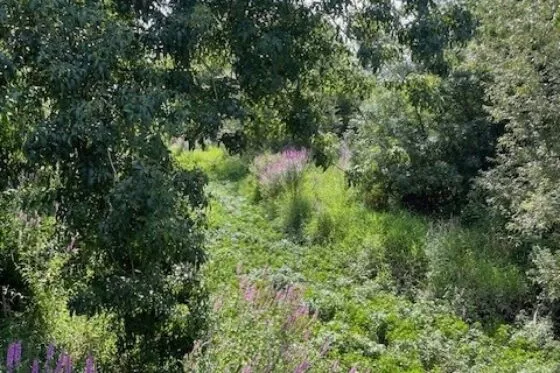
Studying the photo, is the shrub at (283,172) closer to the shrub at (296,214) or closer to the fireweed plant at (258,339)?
the shrub at (296,214)

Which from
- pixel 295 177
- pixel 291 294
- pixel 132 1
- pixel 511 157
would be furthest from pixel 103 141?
pixel 295 177

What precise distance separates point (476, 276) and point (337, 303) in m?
2.03

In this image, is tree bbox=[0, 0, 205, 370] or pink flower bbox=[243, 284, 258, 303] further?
pink flower bbox=[243, 284, 258, 303]

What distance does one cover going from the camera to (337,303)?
6812mm

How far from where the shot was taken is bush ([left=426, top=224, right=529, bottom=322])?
7.23 metres

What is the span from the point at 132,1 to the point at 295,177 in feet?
25.2

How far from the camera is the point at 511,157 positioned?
833 centimetres

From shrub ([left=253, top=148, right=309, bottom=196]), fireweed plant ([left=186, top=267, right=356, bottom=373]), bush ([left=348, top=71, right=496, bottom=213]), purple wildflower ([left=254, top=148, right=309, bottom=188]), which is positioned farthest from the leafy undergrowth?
bush ([left=348, top=71, right=496, bottom=213])

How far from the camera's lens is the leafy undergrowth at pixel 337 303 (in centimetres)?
440

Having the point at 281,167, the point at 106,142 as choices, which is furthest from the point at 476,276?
the point at 106,142

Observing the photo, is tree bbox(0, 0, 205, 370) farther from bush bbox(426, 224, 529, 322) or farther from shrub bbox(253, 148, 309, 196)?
shrub bbox(253, 148, 309, 196)

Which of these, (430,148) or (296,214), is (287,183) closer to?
(296,214)

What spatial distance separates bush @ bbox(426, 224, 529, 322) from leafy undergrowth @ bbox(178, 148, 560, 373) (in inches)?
3.4

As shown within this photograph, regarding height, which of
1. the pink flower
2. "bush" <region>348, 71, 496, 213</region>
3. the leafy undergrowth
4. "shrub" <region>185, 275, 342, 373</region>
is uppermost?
"bush" <region>348, 71, 496, 213</region>
